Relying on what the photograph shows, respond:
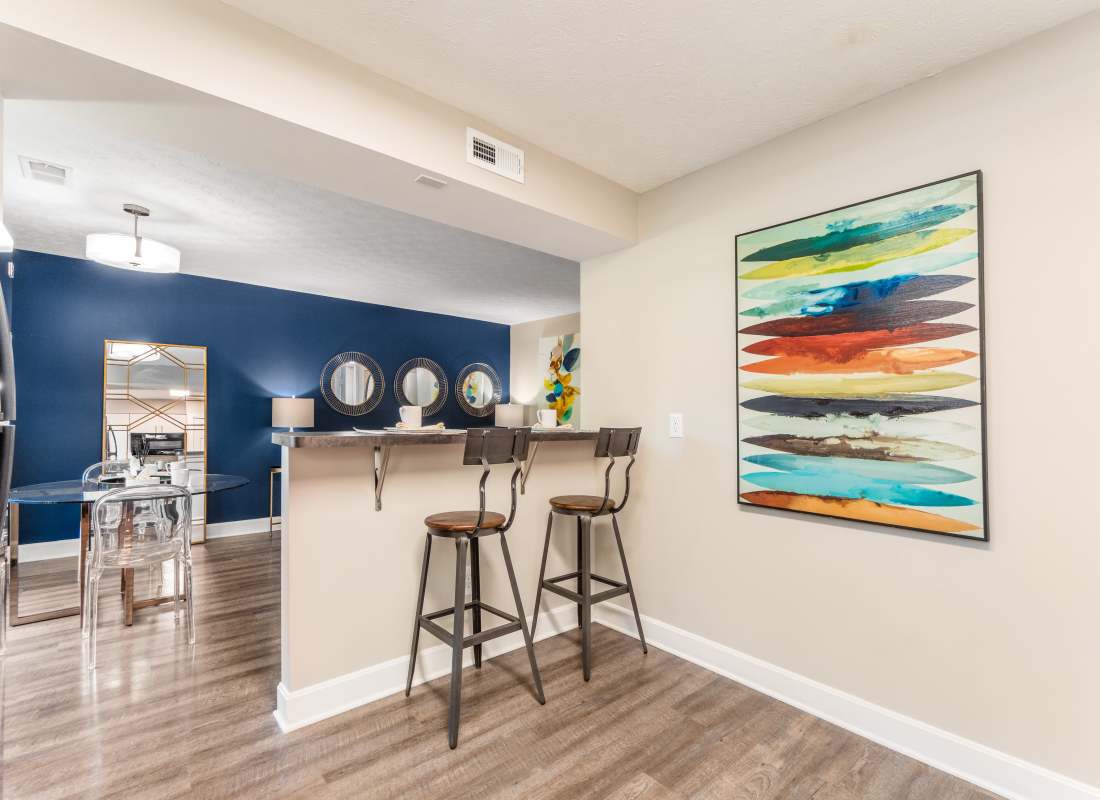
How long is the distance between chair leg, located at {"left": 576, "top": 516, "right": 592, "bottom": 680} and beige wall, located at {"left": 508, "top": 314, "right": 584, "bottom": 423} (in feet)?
13.8

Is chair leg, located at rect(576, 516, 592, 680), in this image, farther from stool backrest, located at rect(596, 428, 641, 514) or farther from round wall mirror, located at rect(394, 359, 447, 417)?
round wall mirror, located at rect(394, 359, 447, 417)

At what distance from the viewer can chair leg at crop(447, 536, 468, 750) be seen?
1902 mm

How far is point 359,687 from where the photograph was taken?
217 cm

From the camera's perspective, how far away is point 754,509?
7.87 feet

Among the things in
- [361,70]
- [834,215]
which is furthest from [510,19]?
[834,215]

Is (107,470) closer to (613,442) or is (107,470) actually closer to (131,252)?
(131,252)

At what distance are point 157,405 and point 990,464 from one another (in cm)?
585

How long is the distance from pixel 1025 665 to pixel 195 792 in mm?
2650

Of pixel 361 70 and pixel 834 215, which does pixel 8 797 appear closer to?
pixel 361 70

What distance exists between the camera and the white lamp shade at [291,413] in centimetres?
511

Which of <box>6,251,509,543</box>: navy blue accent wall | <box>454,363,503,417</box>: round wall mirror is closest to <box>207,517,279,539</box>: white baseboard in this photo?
<box>6,251,509,543</box>: navy blue accent wall

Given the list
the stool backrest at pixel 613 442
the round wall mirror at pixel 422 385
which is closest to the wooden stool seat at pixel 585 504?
the stool backrest at pixel 613 442

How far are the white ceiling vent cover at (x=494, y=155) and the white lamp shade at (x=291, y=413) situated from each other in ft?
12.4

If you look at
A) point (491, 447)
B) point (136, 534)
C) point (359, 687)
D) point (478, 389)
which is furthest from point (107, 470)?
point (478, 389)
